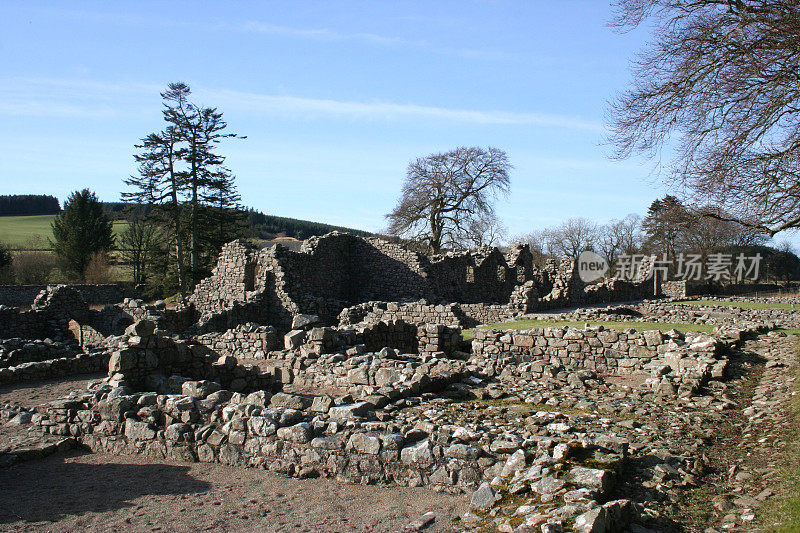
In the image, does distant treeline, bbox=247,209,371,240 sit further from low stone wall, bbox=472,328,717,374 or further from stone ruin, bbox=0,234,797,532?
low stone wall, bbox=472,328,717,374

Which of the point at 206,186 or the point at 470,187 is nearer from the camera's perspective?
the point at 206,186

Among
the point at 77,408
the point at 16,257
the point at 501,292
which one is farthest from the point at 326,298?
the point at 16,257

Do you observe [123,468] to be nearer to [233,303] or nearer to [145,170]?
[233,303]

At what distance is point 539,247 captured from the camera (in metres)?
68.8

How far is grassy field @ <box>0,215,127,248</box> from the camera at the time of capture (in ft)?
213

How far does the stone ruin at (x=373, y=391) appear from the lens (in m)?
6.26

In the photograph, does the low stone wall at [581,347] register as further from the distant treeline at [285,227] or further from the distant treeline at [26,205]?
the distant treeline at [26,205]

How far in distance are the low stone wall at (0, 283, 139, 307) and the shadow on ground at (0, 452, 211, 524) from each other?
120 feet

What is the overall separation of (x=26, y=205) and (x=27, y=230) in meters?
18.6

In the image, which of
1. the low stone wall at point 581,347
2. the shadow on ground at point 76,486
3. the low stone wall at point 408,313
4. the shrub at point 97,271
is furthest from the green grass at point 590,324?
the shrub at point 97,271

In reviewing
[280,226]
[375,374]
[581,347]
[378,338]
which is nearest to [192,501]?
[375,374]

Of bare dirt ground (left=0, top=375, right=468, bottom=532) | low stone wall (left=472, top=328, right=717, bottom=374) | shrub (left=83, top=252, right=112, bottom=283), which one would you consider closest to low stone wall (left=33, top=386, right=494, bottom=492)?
bare dirt ground (left=0, top=375, right=468, bottom=532)

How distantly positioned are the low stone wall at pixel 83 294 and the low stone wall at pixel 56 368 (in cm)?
2844

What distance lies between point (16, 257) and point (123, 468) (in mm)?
55739
